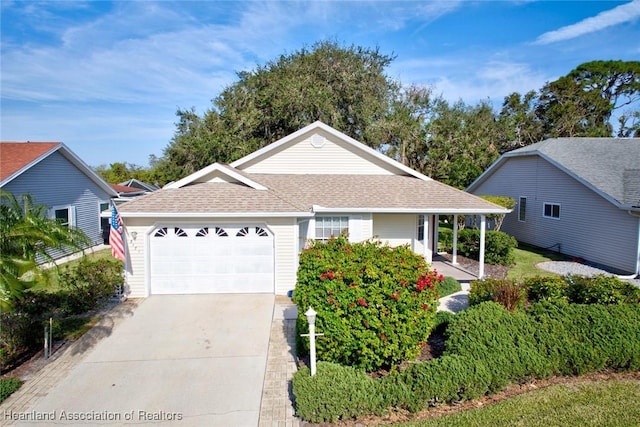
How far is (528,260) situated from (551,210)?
3.75 m

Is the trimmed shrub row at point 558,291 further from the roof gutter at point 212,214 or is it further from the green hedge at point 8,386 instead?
the green hedge at point 8,386

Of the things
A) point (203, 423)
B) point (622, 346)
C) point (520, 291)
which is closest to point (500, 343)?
point (622, 346)

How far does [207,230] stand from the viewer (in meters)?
11.3

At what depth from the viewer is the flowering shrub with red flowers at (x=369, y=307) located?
6.11 meters

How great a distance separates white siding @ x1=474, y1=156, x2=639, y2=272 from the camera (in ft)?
46.7

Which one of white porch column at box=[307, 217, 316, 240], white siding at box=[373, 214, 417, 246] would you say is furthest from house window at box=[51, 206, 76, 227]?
white siding at box=[373, 214, 417, 246]

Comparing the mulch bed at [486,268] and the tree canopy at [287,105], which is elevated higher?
the tree canopy at [287,105]

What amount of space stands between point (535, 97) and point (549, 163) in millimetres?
22832

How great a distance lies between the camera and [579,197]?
16141 millimetres

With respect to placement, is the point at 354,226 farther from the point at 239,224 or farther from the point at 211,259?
the point at 211,259

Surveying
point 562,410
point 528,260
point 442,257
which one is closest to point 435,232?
point 442,257

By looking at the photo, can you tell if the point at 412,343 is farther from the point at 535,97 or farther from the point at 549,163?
the point at 535,97

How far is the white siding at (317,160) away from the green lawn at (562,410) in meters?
11.7

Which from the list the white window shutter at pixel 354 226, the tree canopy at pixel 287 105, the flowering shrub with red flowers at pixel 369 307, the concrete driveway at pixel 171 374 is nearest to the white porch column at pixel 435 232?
the white window shutter at pixel 354 226
